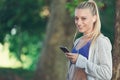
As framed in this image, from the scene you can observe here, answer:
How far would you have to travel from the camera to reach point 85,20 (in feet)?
19.4

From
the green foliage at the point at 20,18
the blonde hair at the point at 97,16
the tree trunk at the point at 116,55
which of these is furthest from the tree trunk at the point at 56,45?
the blonde hair at the point at 97,16

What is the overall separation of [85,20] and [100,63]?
1.63 ft

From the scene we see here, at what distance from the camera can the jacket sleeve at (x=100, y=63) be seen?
5.64 meters

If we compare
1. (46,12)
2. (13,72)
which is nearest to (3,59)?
(46,12)

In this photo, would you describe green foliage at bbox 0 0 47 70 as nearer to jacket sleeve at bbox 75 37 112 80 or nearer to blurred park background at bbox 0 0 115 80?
blurred park background at bbox 0 0 115 80

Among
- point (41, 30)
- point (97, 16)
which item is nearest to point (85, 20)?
point (97, 16)

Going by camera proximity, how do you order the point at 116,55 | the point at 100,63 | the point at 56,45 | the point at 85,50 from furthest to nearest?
1. the point at 56,45
2. the point at 116,55
3. the point at 85,50
4. the point at 100,63

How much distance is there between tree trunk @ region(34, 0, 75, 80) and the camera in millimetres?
19703

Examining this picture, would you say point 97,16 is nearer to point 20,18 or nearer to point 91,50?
point 91,50

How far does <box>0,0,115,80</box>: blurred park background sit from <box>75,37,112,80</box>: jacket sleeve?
771 centimetres

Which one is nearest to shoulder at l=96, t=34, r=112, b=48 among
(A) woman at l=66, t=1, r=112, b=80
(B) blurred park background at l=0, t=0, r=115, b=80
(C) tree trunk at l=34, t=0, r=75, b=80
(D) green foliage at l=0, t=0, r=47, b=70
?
(A) woman at l=66, t=1, r=112, b=80

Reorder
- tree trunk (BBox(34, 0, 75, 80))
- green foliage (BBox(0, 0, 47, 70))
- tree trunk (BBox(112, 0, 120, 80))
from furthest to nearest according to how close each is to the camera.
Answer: green foliage (BBox(0, 0, 47, 70)), tree trunk (BBox(34, 0, 75, 80)), tree trunk (BBox(112, 0, 120, 80))

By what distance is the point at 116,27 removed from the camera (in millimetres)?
7684

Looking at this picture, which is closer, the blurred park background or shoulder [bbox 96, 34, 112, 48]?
shoulder [bbox 96, 34, 112, 48]
